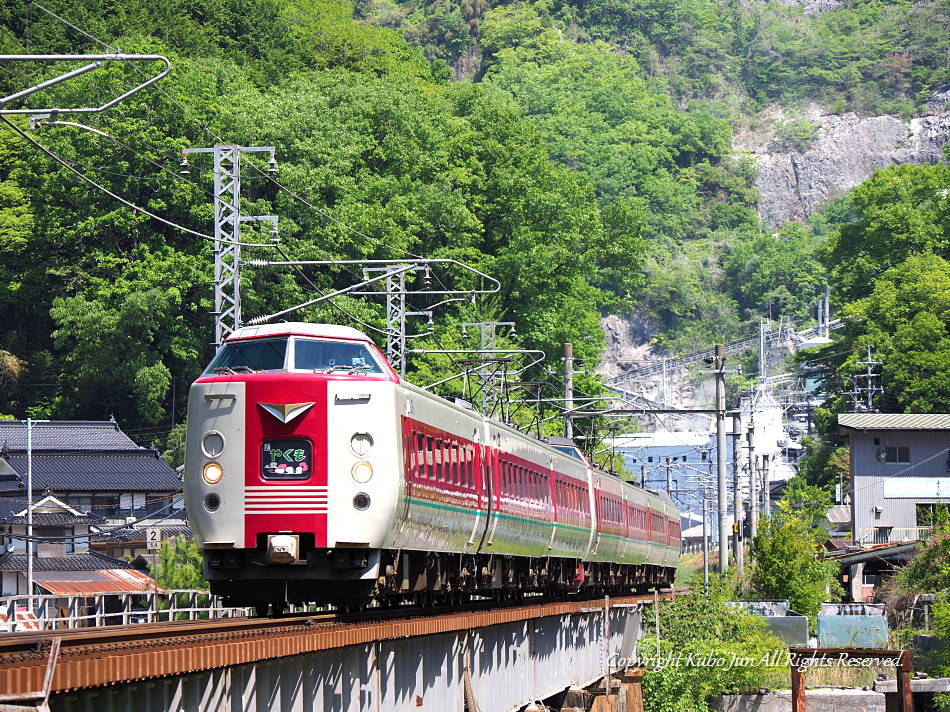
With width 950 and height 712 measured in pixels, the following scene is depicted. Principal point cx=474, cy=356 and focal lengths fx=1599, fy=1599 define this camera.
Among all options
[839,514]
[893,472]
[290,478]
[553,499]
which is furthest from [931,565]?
[839,514]

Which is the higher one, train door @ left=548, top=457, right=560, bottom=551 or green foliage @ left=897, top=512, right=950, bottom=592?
train door @ left=548, top=457, right=560, bottom=551

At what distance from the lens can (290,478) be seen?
1809 cm

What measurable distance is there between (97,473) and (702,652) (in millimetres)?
22276

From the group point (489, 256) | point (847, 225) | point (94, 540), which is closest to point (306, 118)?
point (489, 256)

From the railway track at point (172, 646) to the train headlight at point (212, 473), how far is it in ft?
5.39

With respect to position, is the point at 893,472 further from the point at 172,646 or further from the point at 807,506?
the point at 172,646

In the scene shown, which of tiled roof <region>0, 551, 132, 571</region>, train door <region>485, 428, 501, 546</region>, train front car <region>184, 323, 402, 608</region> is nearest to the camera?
train front car <region>184, 323, 402, 608</region>

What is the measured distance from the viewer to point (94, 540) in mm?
52750

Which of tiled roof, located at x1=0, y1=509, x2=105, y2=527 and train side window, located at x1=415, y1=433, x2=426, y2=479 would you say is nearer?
train side window, located at x1=415, y1=433, x2=426, y2=479

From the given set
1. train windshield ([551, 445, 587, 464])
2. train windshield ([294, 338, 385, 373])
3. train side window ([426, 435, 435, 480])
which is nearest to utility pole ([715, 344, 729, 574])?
train windshield ([551, 445, 587, 464])

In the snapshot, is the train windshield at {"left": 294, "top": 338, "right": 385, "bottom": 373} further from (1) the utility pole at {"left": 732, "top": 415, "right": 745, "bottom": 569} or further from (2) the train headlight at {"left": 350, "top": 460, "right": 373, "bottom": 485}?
(1) the utility pole at {"left": 732, "top": 415, "right": 745, "bottom": 569}

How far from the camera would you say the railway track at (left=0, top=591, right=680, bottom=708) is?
1028 centimetres

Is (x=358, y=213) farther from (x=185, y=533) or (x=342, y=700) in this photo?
(x=342, y=700)

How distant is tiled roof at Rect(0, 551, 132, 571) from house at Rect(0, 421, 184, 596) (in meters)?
0.03
